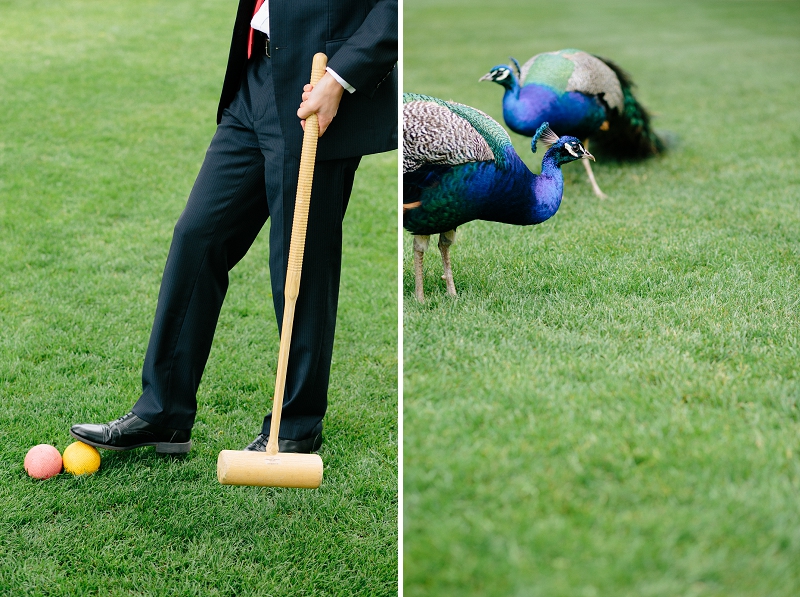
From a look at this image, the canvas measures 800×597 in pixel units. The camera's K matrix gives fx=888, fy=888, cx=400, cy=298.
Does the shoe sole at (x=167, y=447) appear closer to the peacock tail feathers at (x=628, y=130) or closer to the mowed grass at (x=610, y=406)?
the mowed grass at (x=610, y=406)

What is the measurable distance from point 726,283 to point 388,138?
140 centimetres

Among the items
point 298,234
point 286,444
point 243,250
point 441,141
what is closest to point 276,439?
point 286,444

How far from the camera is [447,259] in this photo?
3168mm

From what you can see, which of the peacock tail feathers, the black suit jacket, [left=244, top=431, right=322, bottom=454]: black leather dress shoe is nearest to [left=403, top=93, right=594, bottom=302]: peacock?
the black suit jacket

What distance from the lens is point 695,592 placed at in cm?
155

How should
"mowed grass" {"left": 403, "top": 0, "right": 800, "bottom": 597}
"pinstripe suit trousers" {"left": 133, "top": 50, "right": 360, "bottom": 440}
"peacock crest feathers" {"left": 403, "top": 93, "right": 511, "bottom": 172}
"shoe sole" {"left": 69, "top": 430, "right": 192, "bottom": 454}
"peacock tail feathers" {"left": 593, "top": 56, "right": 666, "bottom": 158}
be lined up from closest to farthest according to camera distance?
1. "mowed grass" {"left": 403, "top": 0, "right": 800, "bottom": 597}
2. "peacock crest feathers" {"left": 403, "top": 93, "right": 511, "bottom": 172}
3. "pinstripe suit trousers" {"left": 133, "top": 50, "right": 360, "bottom": 440}
4. "shoe sole" {"left": 69, "top": 430, "right": 192, "bottom": 454}
5. "peacock tail feathers" {"left": 593, "top": 56, "right": 666, "bottom": 158}

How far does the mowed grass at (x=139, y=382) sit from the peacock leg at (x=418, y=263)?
0.83 metres

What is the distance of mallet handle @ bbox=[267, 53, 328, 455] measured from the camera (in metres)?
2.91

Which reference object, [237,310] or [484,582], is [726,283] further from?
[237,310]

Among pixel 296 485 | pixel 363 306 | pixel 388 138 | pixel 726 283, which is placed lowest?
pixel 363 306

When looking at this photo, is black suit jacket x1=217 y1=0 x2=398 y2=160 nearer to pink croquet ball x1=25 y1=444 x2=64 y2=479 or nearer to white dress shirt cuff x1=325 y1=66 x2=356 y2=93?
white dress shirt cuff x1=325 y1=66 x2=356 y2=93

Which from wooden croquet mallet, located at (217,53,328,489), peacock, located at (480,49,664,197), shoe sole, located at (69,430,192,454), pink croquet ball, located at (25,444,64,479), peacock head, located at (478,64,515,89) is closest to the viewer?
wooden croquet mallet, located at (217,53,328,489)

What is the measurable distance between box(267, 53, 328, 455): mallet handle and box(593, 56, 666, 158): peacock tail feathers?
144 inches

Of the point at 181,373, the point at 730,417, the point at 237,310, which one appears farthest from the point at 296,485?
the point at 237,310
